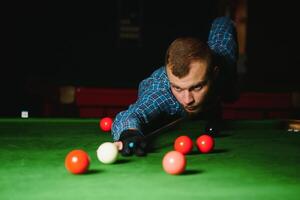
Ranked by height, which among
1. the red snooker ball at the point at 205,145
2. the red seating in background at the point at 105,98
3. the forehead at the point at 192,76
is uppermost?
the forehead at the point at 192,76

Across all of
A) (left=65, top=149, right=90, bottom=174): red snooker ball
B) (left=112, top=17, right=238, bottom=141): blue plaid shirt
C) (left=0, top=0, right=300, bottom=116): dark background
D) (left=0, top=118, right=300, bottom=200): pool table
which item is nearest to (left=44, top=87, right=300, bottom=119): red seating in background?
(left=112, top=17, right=238, bottom=141): blue plaid shirt

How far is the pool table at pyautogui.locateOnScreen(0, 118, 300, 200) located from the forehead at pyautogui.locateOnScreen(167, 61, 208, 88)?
1.35 ft

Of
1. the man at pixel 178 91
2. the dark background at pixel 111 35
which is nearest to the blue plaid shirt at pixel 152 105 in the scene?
the man at pixel 178 91

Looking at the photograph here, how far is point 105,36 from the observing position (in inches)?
411

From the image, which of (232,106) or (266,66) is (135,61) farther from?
(232,106)

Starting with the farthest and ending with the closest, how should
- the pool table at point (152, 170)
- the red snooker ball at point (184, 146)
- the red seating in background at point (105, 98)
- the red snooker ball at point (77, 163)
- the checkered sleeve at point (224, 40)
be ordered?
the red seating in background at point (105, 98) → the checkered sleeve at point (224, 40) → the red snooker ball at point (184, 146) → the red snooker ball at point (77, 163) → the pool table at point (152, 170)

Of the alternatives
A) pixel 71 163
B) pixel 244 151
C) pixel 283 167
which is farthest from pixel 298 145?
pixel 71 163

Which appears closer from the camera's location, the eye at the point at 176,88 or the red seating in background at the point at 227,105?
the eye at the point at 176,88

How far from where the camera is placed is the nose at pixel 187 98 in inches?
114

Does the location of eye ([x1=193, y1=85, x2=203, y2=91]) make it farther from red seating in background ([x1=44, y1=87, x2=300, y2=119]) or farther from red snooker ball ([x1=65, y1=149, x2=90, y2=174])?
red seating in background ([x1=44, y1=87, x2=300, y2=119])

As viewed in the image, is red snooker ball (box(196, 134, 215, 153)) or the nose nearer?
red snooker ball (box(196, 134, 215, 153))

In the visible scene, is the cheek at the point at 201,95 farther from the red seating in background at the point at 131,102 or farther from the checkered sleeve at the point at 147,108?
the red seating in background at the point at 131,102

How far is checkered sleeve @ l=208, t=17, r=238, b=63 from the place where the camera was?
393cm

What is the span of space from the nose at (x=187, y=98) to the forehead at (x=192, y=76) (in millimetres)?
69
